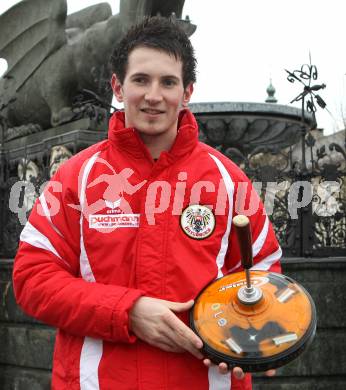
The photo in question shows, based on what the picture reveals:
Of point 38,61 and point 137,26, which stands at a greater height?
point 38,61

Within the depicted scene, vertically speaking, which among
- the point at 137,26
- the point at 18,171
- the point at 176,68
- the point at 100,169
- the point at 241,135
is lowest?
the point at 100,169

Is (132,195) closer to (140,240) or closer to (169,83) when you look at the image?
(140,240)

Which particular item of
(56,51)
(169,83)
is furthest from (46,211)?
(56,51)

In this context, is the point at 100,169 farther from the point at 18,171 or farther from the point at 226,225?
the point at 18,171

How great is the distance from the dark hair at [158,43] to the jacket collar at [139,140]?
148 mm

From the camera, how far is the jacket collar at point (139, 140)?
7.09ft

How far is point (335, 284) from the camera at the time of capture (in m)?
5.32

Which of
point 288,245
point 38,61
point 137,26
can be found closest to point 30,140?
point 38,61

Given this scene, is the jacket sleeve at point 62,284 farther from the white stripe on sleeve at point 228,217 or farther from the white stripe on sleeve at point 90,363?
the white stripe on sleeve at point 228,217

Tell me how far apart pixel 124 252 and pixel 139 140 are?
1.21 ft

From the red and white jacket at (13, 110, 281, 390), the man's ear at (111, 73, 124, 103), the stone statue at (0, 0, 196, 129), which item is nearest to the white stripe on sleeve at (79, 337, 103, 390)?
the red and white jacket at (13, 110, 281, 390)

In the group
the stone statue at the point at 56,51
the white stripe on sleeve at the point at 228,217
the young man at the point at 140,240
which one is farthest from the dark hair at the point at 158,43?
the stone statue at the point at 56,51

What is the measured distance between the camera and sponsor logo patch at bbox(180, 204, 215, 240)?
209 centimetres

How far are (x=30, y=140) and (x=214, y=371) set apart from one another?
7712mm
